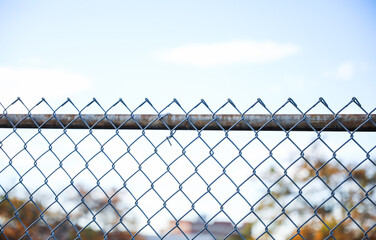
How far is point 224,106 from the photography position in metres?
1.78

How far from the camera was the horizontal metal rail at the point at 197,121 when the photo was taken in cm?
168

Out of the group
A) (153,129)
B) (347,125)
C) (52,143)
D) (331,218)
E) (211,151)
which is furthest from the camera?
(331,218)

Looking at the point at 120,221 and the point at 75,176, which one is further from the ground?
the point at 75,176

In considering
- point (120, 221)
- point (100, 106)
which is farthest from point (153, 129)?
point (120, 221)

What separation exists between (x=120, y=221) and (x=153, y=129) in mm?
514

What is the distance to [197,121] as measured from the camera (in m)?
1.85

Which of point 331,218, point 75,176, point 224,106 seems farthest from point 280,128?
point 331,218

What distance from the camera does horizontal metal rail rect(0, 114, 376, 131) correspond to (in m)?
1.68

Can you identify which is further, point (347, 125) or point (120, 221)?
point (120, 221)

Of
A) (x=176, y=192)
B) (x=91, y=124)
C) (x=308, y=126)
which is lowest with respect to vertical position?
(x=308, y=126)

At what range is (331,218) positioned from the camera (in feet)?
29.4

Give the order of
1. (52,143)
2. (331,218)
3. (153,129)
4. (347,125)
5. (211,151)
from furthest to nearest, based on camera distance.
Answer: (331,218), (52,143), (153,129), (211,151), (347,125)

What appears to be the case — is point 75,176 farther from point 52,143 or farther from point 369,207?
point 369,207

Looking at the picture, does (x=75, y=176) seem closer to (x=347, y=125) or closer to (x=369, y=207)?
(x=347, y=125)
